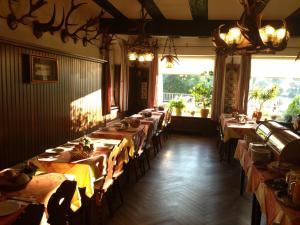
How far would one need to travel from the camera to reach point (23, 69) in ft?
12.6

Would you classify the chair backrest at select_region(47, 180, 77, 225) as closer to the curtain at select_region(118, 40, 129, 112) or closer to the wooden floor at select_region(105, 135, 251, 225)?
the wooden floor at select_region(105, 135, 251, 225)

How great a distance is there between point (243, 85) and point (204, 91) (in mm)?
1316

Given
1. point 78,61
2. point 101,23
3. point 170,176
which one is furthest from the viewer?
point 101,23

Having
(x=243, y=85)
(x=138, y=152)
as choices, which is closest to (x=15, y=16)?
(x=138, y=152)

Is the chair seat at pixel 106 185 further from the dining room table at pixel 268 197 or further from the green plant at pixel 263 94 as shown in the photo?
→ the green plant at pixel 263 94

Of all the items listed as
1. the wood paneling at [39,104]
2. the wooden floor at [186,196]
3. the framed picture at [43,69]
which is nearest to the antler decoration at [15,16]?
the wood paneling at [39,104]

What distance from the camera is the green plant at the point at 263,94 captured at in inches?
325

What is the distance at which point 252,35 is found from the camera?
2.85 metres

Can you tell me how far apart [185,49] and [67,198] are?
23.9ft

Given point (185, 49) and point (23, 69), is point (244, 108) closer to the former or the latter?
point (185, 49)

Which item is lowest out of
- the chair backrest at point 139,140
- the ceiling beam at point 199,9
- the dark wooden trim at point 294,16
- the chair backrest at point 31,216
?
the chair backrest at point 139,140

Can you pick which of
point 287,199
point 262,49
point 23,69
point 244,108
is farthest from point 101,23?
point 287,199

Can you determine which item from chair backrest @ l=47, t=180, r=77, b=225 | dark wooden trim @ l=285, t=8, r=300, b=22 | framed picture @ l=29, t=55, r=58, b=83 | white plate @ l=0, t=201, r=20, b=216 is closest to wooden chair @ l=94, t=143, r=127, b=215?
chair backrest @ l=47, t=180, r=77, b=225

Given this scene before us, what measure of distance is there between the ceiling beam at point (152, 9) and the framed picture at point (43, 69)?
1.90m
